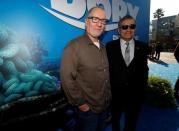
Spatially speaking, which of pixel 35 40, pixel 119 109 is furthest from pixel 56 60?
pixel 119 109

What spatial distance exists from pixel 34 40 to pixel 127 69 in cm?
142

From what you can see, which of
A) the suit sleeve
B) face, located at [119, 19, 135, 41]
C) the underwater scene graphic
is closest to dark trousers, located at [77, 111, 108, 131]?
the suit sleeve

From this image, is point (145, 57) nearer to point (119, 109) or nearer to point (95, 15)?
point (119, 109)

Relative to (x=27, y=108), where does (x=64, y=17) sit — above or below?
above

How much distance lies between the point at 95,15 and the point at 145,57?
54.6 inches

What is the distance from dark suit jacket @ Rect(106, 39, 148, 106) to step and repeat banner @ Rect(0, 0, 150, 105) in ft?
2.46

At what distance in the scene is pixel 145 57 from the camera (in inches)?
145

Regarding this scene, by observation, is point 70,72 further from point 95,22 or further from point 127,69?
point 127,69

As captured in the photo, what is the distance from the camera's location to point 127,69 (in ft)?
11.6

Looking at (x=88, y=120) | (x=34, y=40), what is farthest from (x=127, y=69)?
(x=34, y=40)

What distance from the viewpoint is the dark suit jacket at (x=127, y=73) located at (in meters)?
3.49

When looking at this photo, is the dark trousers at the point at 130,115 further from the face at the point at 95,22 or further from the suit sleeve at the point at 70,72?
the face at the point at 95,22

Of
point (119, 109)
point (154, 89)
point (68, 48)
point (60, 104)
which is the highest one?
point (68, 48)

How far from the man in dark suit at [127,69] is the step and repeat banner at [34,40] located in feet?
2.40
